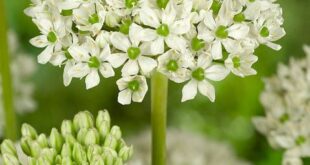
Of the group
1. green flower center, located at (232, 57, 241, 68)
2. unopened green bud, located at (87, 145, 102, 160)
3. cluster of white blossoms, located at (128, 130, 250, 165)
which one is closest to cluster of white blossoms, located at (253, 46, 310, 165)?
cluster of white blossoms, located at (128, 130, 250, 165)

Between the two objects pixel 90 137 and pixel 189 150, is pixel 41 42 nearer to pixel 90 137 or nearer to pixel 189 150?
pixel 90 137

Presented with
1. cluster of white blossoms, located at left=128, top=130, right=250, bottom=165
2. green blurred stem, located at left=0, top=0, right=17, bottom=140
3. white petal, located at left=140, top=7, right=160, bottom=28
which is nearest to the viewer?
white petal, located at left=140, top=7, right=160, bottom=28

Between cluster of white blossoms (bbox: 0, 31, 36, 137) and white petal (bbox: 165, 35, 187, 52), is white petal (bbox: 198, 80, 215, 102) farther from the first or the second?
cluster of white blossoms (bbox: 0, 31, 36, 137)

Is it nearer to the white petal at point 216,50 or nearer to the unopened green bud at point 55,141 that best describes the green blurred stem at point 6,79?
the unopened green bud at point 55,141

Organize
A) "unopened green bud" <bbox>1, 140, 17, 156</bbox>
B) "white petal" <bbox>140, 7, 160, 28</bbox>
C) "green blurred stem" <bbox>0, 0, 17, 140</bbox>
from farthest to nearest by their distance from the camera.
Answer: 1. "green blurred stem" <bbox>0, 0, 17, 140</bbox>
2. "unopened green bud" <bbox>1, 140, 17, 156</bbox>
3. "white petal" <bbox>140, 7, 160, 28</bbox>

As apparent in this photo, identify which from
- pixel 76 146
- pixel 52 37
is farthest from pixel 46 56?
pixel 76 146

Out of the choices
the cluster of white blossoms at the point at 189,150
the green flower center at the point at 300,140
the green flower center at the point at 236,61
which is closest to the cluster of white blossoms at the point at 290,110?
the green flower center at the point at 300,140
